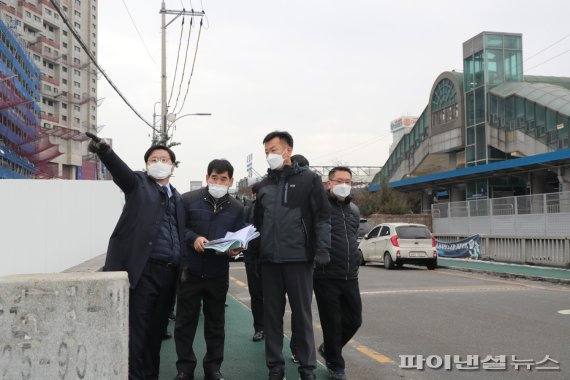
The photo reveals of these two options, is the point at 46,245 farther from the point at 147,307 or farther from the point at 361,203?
the point at 361,203

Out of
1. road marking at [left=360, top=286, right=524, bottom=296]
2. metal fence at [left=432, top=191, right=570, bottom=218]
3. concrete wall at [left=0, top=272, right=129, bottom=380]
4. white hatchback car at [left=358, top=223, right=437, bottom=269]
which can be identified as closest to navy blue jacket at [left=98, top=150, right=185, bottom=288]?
concrete wall at [left=0, top=272, right=129, bottom=380]

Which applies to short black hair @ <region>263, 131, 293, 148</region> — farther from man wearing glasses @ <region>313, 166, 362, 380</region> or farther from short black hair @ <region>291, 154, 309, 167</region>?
man wearing glasses @ <region>313, 166, 362, 380</region>

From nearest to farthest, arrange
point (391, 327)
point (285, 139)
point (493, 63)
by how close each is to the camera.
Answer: point (285, 139), point (391, 327), point (493, 63)

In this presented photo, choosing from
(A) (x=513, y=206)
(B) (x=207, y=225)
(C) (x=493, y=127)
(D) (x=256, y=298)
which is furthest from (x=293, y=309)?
(C) (x=493, y=127)

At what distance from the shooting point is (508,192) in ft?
108

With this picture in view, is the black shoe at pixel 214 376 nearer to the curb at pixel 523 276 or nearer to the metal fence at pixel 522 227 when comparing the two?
the curb at pixel 523 276

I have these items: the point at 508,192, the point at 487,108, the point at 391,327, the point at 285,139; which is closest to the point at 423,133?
the point at 487,108

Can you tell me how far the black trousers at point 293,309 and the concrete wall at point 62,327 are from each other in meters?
1.82

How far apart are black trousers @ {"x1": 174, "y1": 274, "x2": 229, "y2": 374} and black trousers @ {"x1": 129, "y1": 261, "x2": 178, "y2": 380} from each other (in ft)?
0.73

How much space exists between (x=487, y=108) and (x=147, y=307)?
34.1 metres

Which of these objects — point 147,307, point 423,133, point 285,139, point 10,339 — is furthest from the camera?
point 423,133

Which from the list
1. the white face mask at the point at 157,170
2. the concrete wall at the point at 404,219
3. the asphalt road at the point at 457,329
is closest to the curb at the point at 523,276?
the asphalt road at the point at 457,329

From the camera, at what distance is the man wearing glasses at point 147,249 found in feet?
13.8

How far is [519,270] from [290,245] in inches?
537
